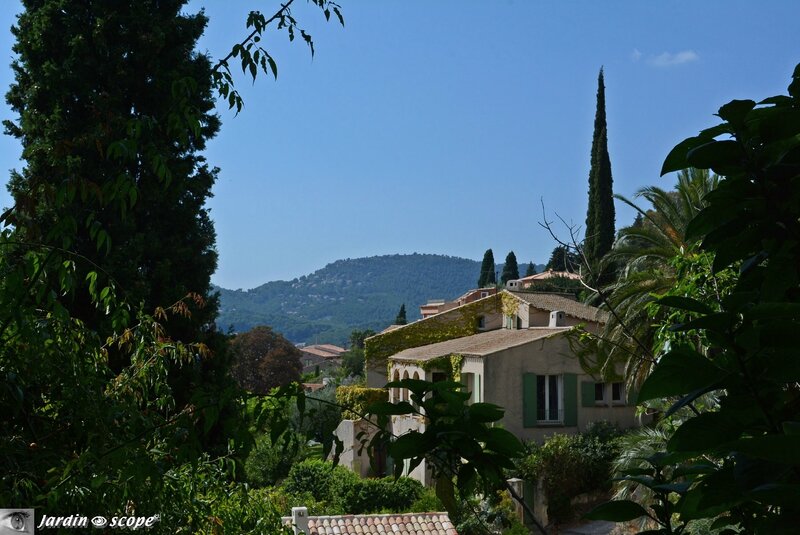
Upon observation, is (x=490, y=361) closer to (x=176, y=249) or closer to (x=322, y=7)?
(x=176, y=249)

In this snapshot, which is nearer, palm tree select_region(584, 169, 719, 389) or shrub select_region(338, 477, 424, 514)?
palm tree select_region(584, 169, 719, 389)

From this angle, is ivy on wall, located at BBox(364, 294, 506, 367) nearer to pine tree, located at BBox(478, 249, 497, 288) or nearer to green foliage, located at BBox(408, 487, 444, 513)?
green foliage, located at BBox(408, 487, 444, 513)

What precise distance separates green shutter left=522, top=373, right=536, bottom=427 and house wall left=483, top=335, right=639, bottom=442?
96mm

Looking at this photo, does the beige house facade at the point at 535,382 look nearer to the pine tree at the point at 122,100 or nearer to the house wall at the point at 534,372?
the house wall at the point at 534,372

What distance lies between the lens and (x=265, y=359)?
56.2 m

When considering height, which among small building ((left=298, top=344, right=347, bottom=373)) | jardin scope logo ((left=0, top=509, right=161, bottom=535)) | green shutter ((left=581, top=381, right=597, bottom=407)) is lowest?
jardin scope logo ((left=0, top=509, right=161, bottom=535))

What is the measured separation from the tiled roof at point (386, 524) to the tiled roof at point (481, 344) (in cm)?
804

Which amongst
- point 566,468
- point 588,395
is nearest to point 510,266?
point 588,395

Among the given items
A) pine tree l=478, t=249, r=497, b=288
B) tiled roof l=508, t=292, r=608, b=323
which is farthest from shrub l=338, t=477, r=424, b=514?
pine tree l=478, t=249, r=497, b=288

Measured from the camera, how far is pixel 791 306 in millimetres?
953

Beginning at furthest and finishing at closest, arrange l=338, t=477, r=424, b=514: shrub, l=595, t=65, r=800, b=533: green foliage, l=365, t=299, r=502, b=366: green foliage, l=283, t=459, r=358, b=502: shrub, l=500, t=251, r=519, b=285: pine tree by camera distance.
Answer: l=500, t=251, r=519, b=285: pine tree, l=365, t=299, r=502, b=366: green foliage, l=283, t=459, r=358, b=502: shrub, l=338, t=477, r=424, b=514: shrub, l=595, t=65, r=800, b=533: green foliage

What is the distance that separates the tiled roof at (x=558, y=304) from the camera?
28.8 m

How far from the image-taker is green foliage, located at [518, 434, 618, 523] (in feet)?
74.3

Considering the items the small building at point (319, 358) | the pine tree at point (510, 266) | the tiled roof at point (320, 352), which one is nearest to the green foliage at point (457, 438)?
the pine tree at point (510, 266)
